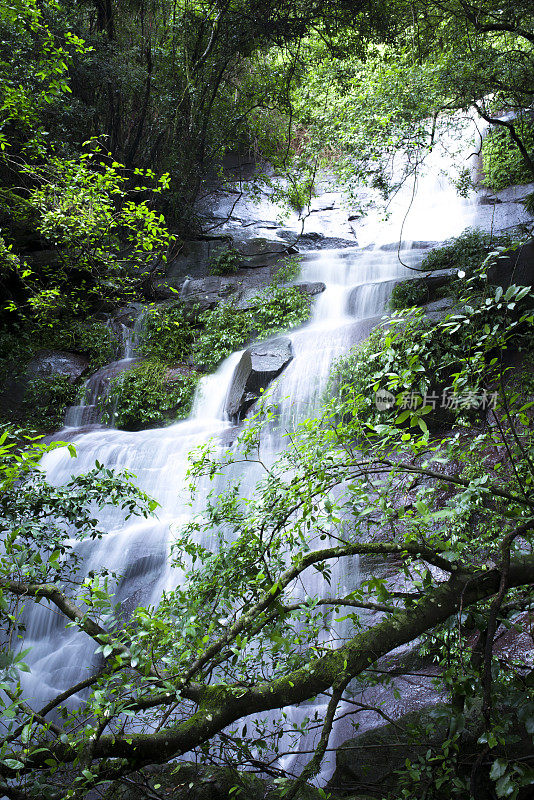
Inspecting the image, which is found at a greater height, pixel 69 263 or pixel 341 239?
pixel 341 239

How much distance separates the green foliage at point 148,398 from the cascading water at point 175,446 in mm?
413

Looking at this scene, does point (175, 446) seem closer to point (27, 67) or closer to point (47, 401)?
point (47, 401)

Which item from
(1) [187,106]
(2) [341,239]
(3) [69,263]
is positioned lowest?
(3) [69,263]

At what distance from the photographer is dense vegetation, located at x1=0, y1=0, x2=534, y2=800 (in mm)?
1948

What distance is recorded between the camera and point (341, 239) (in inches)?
622

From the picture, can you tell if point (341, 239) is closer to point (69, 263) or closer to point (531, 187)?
point (531, 187)

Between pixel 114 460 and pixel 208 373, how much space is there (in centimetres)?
365

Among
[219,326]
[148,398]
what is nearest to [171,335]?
[219,326]

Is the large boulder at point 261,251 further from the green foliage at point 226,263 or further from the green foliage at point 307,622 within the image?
the green foliage at point 307,622

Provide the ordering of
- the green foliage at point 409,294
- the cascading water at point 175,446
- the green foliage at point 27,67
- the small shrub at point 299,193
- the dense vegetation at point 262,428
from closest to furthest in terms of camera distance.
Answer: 1. the dense vegetation at point 262,428
2. the cascading water at point 175,446
3. the green foliage at point 27,67
4. the green foliage at point 409,294
5. the small shrub at point 299,193

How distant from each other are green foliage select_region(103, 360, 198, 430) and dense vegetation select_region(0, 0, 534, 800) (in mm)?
66

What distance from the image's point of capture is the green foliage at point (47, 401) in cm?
1041

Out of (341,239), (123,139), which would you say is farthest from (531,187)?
(123,139)

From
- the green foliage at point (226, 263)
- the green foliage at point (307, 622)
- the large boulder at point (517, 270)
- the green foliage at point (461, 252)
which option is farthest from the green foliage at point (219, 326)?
the green foliage at point (307, 622)
